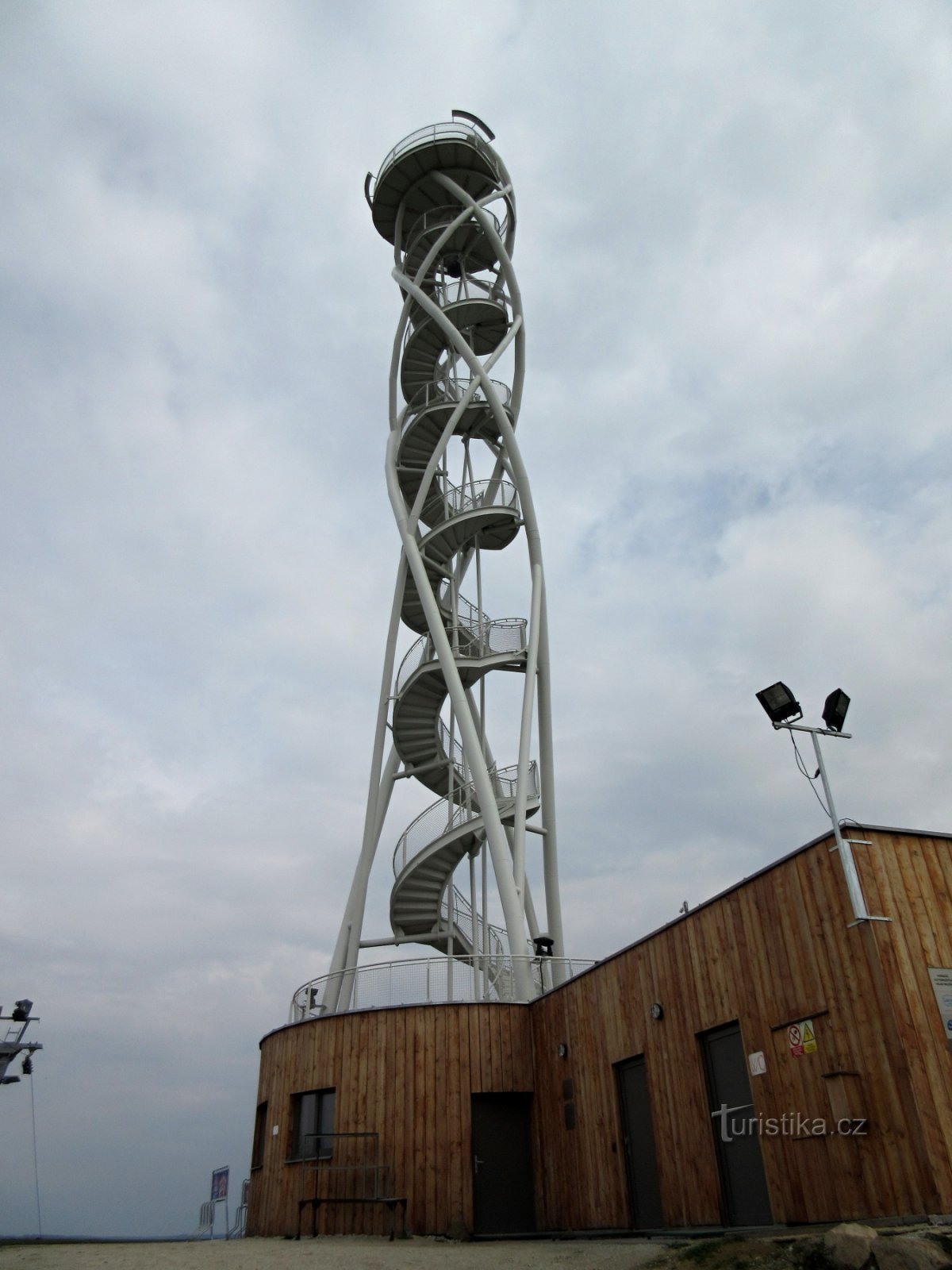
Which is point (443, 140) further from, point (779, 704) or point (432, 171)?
point (779, 704)

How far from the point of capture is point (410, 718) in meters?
22.5

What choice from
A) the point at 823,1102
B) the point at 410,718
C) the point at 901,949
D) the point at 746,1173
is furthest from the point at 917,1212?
the point at 410,718

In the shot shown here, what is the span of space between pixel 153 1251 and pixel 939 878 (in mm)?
9417

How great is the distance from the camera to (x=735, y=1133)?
32.0ft

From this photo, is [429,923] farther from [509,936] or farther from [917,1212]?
[917,1212]

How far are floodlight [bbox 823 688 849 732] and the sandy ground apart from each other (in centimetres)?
506

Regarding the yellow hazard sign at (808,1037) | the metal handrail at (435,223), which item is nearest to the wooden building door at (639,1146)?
the yellow hazard sign at (808,1037)

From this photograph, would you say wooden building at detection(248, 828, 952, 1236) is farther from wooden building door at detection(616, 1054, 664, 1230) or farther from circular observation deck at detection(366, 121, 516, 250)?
circular observation deck at detection(366, 121, 516, 250)

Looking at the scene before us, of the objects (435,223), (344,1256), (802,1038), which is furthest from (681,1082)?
(435,223)

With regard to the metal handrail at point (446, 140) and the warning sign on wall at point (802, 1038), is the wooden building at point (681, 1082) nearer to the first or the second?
the warning sign on wall at point (802, 1038)

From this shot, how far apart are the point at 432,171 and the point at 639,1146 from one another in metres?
23.8

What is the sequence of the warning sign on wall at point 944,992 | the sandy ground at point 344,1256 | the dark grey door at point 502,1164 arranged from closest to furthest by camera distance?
the warning sign on wall at point 944,992 → the sandy ground at point 344,1256 → the dark grey door at point 502,1164

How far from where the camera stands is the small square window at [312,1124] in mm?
14688

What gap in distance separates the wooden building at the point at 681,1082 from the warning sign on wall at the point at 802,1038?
0.08 feet
